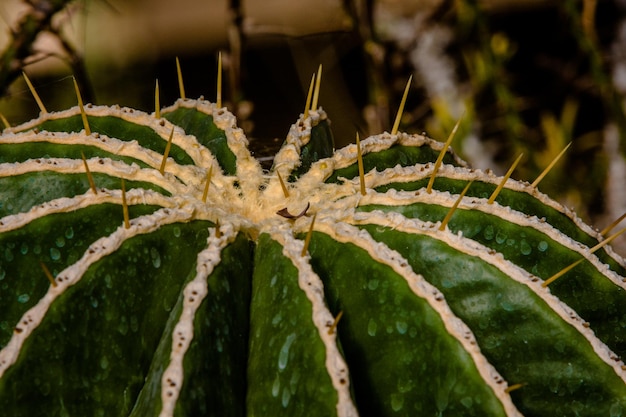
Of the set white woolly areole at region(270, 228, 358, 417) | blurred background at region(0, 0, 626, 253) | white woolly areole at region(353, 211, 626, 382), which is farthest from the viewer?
blurred background at region(0, 0, 626, 253)

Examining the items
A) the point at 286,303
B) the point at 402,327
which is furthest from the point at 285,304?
the point at 402,327

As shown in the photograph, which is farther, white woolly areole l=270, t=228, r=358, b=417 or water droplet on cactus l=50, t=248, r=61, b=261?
water droplet on cactus l=50, t=248, r=61, b=261

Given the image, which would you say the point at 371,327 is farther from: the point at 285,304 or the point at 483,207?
the point at 483,207

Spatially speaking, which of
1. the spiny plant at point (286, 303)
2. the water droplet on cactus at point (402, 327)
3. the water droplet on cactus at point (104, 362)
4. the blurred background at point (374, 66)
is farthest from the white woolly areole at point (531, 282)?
the blurred background at point (374, 66)

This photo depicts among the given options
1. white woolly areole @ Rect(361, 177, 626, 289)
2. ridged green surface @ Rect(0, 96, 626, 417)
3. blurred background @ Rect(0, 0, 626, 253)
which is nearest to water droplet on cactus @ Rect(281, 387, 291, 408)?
ridged green surface @ Rect(0, 96, 626, 417)

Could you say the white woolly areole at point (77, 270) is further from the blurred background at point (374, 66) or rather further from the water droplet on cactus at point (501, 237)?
the blurred background at point (374, 66)

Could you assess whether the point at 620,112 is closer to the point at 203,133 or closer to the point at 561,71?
the point at 561,71

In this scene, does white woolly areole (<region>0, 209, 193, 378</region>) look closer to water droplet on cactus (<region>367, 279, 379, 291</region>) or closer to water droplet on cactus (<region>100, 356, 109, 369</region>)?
water droplet on cactus (<region>100, 356, 109, 369</region>)

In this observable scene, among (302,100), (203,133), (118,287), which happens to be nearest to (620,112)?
(302,100)
